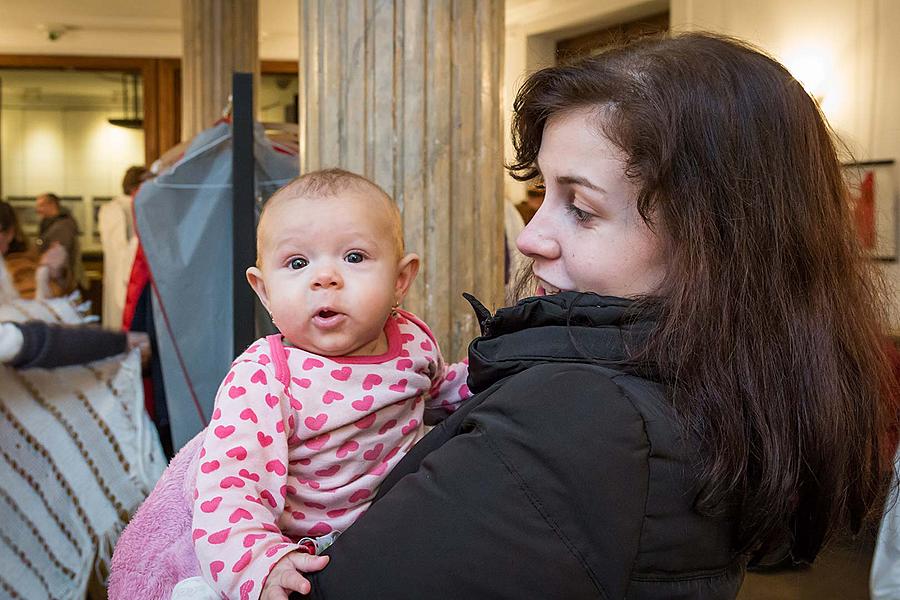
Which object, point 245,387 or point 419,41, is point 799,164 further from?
point 419,41

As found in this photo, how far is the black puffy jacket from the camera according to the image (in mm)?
877

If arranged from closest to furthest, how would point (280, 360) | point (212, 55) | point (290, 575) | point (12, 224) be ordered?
1. point (290, 575)
2. point (280, 360)
3. point (12, 224)
4. point (212, 55)

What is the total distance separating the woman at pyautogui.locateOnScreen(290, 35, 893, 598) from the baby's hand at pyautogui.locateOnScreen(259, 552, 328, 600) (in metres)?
0.02

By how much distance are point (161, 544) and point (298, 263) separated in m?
0.42

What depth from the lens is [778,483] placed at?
97 centimetres

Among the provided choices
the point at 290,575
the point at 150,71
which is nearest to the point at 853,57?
the point at 290,575

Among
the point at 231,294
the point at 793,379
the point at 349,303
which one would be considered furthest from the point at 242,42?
the point at 793,379

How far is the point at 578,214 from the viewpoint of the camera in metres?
1.09

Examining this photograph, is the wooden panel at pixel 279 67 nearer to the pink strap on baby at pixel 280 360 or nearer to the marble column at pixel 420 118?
the marble column at pixel 420 118

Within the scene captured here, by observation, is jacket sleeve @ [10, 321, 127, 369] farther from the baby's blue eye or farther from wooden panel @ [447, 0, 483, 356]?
the baby's blue eye

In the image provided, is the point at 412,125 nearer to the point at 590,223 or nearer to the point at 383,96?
the point at 383,96

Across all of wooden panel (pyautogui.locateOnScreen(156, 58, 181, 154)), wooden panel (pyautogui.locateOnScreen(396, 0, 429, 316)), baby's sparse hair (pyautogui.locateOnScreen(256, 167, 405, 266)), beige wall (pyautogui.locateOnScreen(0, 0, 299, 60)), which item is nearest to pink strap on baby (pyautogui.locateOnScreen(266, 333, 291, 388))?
baby's sparse hair (pyautogui.locateOnScreen(256, 167, 405, 266))

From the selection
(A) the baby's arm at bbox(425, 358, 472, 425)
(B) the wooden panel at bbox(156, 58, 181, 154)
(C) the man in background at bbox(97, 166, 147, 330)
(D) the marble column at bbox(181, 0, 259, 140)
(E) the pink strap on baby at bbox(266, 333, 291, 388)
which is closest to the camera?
(E) the pink strap on baby at bbox(266, 333, 291, 388)

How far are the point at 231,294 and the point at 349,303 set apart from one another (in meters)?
1.60
